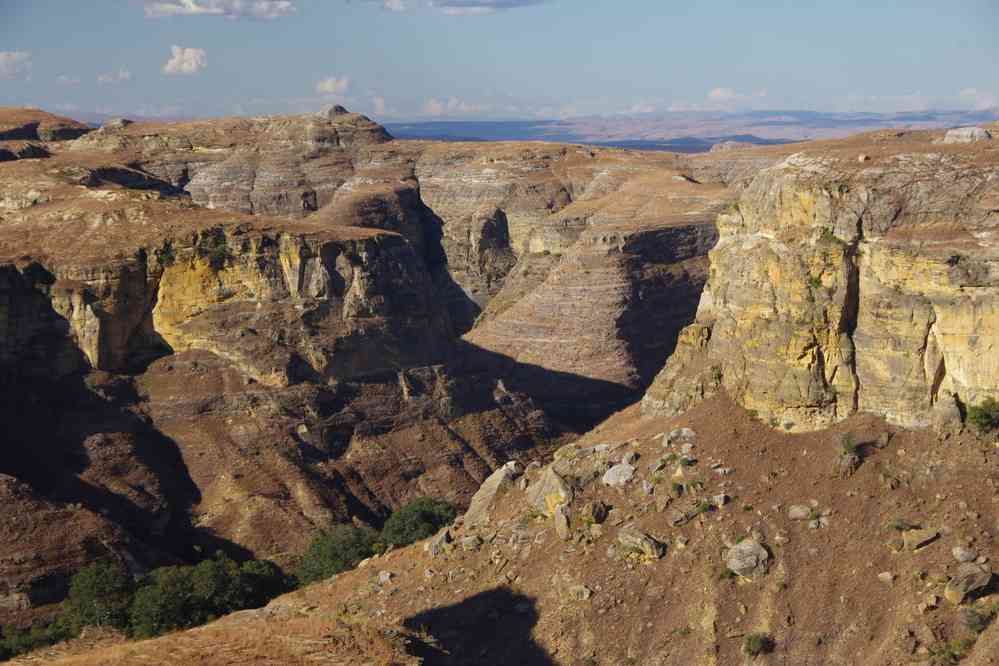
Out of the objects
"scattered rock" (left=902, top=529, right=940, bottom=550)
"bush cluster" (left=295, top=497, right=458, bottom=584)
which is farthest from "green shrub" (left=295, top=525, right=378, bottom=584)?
"scattered rock" (left=902, top=529, right=940, bottom=550)

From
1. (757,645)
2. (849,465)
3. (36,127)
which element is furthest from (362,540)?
(36,127)

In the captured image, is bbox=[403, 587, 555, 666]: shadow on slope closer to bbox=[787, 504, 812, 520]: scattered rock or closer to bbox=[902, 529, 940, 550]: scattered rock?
bbox=[787, 504, 812, 520]: scattered rock

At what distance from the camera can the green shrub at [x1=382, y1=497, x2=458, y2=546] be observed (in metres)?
50.2

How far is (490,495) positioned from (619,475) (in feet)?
15.9

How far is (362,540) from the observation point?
5097 cm

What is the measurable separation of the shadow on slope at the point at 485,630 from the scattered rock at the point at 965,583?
390 inches

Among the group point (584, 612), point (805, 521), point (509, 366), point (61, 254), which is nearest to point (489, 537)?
point (584, 612)

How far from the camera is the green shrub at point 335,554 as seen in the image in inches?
1908

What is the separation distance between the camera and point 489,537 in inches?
1490

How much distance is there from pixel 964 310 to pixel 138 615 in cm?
2735

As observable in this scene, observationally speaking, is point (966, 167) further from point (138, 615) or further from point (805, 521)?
point (138, 615)

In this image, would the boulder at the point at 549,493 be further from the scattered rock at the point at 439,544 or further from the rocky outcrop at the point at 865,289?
the rocky outcrop at the point at 865,289

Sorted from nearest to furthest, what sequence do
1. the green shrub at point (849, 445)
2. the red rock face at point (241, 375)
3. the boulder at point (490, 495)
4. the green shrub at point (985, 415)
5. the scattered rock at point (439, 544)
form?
the green shrub at point (985, 415) → the green shrub at point (849, 445) → the scattered rock at point (439, 544) → the boulder at point (490, 495) → the red rock face at point (241, 375)

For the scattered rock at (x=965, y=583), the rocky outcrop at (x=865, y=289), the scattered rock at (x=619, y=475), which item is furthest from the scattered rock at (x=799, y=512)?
the scattered rock at (x=619, y=475)
